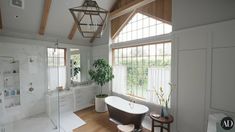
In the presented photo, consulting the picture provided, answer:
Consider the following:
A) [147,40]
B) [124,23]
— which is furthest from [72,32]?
[147,40]

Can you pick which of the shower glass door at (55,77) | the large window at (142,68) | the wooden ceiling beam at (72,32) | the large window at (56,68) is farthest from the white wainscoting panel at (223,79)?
the large window at (56,68)

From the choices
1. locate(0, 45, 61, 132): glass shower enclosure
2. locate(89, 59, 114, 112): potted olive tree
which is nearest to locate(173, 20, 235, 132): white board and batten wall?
locate(89, 59, 114, 112): potted olive tree

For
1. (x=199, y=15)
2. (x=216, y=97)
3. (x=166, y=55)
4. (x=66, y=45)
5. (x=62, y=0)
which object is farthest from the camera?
(x=66, y=45)

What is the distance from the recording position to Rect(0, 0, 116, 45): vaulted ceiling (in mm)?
3133

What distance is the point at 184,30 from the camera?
2.52m

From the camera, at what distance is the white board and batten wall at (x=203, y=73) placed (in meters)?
2.03

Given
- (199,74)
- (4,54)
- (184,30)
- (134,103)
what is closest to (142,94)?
(134,103)

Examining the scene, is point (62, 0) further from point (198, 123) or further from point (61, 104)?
point (198, 123)

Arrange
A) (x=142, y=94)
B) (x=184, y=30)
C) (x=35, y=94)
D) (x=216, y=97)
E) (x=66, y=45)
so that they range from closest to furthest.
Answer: (x=216, y=97) < (x=184, y=30) < (x=142, y=94) < (x=35, y=94) < (x=66, y=45)

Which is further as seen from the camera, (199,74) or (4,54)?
(4,54)

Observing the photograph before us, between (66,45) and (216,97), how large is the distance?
4.87 m

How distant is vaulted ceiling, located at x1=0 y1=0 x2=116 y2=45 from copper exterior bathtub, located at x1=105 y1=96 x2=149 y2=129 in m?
3.11

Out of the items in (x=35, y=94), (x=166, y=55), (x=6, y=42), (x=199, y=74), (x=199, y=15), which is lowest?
(x=35, y=94)

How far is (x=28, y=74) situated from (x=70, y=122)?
2.12 m
